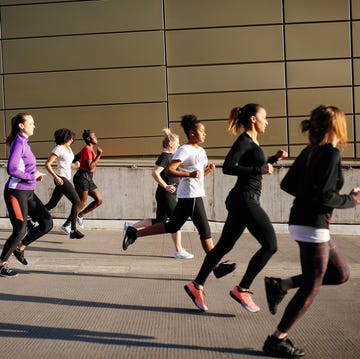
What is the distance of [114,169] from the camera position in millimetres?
11109

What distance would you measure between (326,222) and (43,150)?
9591mm

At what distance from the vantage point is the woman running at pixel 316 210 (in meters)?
3.79

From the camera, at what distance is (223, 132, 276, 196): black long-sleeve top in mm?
4992

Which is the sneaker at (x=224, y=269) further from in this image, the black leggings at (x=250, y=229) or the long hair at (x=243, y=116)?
the long hair at (x=243, y=116)

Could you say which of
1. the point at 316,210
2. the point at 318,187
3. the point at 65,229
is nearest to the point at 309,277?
the point at 316,210

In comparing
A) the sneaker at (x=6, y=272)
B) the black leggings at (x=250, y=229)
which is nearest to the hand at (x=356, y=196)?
the black leggings at (x=250, y=229)

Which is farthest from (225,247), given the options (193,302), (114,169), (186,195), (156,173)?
(114,169)

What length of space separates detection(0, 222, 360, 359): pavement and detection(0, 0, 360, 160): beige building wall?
470 centimetres

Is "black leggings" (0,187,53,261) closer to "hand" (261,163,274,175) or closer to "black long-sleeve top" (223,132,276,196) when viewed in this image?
"black long-sleeve top" (223,132,276,196)

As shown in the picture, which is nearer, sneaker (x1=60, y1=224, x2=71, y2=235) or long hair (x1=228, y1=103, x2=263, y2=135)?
long hair (x1=228, y1=103, x2=263, y2=135)

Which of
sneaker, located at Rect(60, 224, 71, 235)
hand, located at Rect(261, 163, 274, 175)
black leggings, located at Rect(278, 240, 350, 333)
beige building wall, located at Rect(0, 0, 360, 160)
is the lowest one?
sneaker, located at Rect(60, 224, 71, 235)

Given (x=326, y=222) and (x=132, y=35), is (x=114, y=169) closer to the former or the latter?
(x=132, y=35)

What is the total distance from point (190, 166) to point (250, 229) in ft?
4.53

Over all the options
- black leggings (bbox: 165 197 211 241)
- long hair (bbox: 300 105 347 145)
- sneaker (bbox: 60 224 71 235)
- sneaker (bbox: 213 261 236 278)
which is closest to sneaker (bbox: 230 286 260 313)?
sneaker (bbox: 213 261 236 278)
